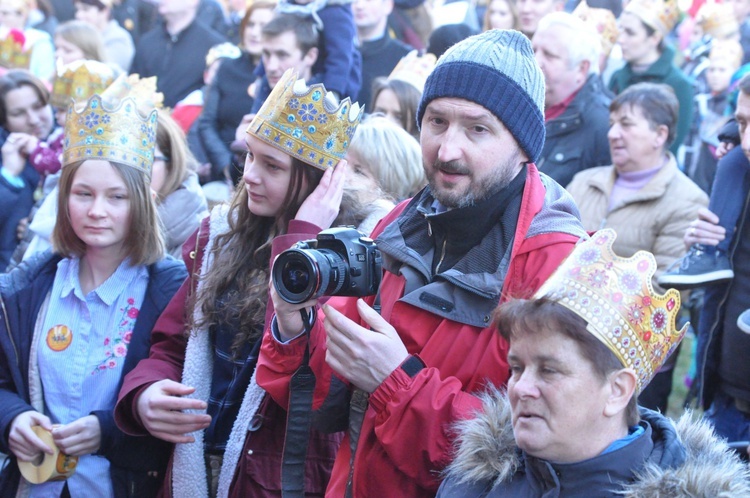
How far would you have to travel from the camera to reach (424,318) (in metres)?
2.39

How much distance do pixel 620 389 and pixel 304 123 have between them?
137cm

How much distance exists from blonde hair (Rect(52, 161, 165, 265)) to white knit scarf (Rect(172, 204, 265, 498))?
40 centimetres

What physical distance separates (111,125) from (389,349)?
5.67 ft

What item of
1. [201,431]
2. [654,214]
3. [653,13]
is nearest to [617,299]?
[201,431]

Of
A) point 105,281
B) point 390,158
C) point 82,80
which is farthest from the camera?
point 82,80

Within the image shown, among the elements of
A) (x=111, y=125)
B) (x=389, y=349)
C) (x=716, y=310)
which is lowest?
(x=389, y=349)

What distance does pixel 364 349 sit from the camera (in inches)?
90.7

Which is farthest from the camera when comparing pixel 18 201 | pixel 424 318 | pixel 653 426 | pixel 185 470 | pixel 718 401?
pixel 18 201

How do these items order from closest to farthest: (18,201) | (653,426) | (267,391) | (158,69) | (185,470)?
(653,426) → (267,391) → (185,470) → (18,201) → (158,69)

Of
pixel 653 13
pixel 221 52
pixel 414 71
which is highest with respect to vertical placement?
pixel 653 13

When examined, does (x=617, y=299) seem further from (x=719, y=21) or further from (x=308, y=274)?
(x=719, y=21)

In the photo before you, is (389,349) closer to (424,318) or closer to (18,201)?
(424,318)

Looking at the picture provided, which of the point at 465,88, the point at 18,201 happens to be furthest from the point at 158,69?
the point at 465,88

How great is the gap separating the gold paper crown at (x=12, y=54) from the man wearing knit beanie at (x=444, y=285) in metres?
5.90
